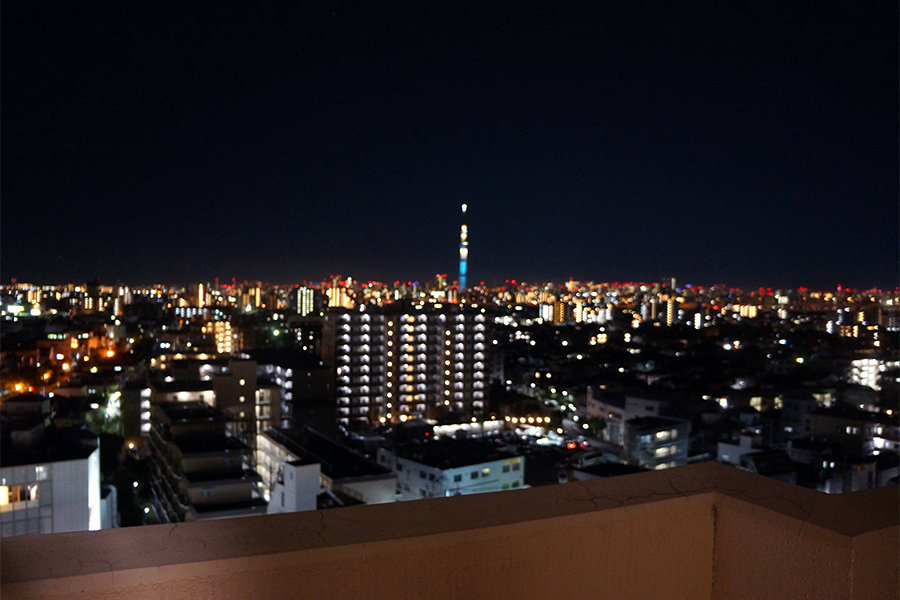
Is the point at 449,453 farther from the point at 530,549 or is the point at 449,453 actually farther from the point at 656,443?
the point at 530,549

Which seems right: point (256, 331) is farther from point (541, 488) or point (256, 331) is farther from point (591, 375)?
point (541, 488)

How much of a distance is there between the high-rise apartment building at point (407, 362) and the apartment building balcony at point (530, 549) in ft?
38.3

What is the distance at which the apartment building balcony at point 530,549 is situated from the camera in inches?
16.5

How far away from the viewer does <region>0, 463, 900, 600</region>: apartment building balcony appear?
42 cm

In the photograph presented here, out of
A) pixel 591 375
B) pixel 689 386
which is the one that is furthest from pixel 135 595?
pixel 591 375

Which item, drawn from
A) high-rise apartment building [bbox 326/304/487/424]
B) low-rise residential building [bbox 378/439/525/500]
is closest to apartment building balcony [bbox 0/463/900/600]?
low-rise residential building [bbox 378/439/525/500]

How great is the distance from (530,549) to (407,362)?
1216 cm

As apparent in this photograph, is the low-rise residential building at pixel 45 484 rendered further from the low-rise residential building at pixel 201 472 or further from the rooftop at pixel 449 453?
the rooftop at pixel 449 453

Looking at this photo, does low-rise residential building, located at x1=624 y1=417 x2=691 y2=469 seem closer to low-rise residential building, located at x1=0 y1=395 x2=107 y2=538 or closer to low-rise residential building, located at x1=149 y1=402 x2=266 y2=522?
low-rise residential building, located at x1=149 y1=402 x2=266 y2=522

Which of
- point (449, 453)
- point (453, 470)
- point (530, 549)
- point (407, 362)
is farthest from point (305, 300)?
point (530, 549)

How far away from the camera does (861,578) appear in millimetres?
542

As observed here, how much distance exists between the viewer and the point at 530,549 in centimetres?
53

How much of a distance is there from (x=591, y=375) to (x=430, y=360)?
143 inches

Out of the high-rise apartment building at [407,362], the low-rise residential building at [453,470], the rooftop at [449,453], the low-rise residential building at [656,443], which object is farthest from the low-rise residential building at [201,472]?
the high-rise apartment building at [407,362]
